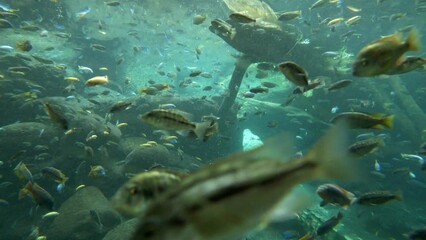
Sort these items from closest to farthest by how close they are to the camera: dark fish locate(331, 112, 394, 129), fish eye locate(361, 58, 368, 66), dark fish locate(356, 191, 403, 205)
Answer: fish eye locate(361, 58, 368, 66) < dark fish locate(331, 112, 394, 129) < dark fish locate(356, 191, 403, 205)

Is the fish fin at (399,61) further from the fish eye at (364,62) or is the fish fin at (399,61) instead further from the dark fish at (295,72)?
the dark fish at (295,72)

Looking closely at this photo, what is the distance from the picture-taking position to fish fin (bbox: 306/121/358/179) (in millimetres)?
993

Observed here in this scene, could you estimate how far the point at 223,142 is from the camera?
51.5ft

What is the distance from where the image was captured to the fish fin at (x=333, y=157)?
99 cm

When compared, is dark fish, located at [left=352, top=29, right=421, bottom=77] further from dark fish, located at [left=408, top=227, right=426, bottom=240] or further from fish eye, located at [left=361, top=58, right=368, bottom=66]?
dark fish, located at [left=408, top=227, right=426, bottom=240]

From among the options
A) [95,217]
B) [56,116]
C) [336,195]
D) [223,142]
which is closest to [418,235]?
[336,195]

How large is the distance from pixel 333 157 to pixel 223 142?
14.8m

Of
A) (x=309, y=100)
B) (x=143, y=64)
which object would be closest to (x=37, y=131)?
(x=309, y=100)

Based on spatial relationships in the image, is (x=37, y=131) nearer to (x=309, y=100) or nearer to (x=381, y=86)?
(x=309, y=100)

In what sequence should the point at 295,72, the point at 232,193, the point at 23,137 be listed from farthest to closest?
the point at 23,137
the point at 295,72
the point at 232,193

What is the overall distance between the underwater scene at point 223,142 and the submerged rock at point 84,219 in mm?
34

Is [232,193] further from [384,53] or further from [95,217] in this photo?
[95,217]

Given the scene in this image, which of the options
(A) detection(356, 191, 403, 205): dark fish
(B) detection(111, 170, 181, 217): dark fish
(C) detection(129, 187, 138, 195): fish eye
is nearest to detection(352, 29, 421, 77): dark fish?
(A) detection(356, 191, 403, 205): dark fish

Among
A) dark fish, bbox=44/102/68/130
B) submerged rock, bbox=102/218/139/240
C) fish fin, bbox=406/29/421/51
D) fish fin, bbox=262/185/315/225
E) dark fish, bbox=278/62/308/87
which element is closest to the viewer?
fish fin, bbox=262/185/315/225
